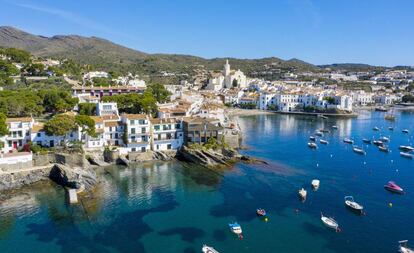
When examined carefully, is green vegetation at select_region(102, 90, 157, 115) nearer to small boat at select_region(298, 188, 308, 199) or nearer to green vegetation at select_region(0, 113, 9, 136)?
green vegetation at select_region(0, 113, 9, 136)

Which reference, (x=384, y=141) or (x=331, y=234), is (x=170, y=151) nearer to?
(x=331, y=234)

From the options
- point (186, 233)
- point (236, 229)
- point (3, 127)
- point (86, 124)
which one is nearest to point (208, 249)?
point (186, 233)

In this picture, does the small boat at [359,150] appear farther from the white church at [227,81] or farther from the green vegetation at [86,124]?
the white church at [227,81]

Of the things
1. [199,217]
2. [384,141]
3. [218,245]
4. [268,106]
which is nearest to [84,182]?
[199,217]

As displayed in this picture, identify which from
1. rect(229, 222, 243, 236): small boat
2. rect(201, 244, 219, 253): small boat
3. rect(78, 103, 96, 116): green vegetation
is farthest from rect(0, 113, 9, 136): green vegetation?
rect(201, 244, 219, 253): small boat

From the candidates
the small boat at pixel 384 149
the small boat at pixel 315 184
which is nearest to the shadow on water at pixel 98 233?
the small boat at pixel 315 184
